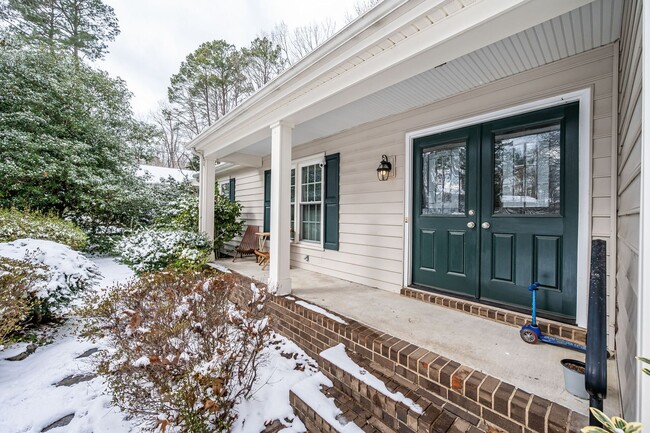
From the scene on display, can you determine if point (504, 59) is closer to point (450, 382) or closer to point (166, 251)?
point (450, 382)

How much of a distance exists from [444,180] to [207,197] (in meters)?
4.48

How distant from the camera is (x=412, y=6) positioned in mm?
1829

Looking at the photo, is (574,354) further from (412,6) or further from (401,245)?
(412,6)

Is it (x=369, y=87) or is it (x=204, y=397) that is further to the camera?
(x=369, y=87)

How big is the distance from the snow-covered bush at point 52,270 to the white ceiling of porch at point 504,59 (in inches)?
156

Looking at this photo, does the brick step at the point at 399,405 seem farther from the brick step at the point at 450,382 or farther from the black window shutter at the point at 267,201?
the black window shutter at the point at 267,201

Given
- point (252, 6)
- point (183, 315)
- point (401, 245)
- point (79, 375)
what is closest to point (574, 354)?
point (401, 245)

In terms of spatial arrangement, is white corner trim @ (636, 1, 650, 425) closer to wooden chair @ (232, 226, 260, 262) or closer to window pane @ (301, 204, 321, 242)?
window pane @ (301, 204, 321, 242)

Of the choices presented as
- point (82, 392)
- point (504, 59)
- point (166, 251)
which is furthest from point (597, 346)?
point (166, 251)

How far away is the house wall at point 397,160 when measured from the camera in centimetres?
220

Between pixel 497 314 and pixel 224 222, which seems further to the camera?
pixel 224 222

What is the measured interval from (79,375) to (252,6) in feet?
37.7

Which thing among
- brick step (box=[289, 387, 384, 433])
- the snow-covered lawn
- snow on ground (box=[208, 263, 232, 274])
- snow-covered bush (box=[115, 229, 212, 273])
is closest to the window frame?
snow on ground (box=[208, 263, 232, 274])

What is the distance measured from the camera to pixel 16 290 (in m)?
2.80
